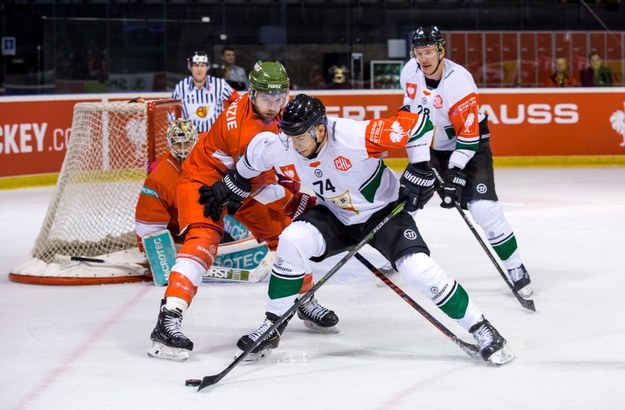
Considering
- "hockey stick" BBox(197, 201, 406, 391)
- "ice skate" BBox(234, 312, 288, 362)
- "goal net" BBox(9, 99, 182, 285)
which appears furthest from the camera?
"goal net" BBox(9, 99, 182, 285)

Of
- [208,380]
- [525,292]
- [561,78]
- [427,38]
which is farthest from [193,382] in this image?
[561,78]

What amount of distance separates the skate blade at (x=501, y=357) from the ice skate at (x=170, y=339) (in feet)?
3.28

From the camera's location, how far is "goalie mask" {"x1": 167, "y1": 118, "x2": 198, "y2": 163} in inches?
198

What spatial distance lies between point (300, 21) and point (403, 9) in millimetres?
1183

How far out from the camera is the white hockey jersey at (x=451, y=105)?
178 inches

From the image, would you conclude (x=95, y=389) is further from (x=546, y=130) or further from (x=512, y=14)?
(x=512, y=14)

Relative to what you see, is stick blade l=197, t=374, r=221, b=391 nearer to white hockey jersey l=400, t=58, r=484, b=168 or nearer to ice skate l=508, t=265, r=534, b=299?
white hockey jersey l=400, t=58, r=484, b=168

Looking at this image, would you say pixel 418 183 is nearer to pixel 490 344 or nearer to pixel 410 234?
pixel 410 234

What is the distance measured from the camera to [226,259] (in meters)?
5.23

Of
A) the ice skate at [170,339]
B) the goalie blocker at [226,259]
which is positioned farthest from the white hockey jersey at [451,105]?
the ice skate at [170,339]

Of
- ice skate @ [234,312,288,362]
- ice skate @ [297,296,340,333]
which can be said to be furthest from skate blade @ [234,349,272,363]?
ice skate @ [297,296,340,333]

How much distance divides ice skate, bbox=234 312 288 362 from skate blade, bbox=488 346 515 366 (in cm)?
70

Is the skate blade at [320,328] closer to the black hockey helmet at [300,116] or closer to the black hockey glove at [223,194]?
the black hockey glove at [223,194]

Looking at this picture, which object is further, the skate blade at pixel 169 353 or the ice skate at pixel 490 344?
the skate blade at pixel 169 353
